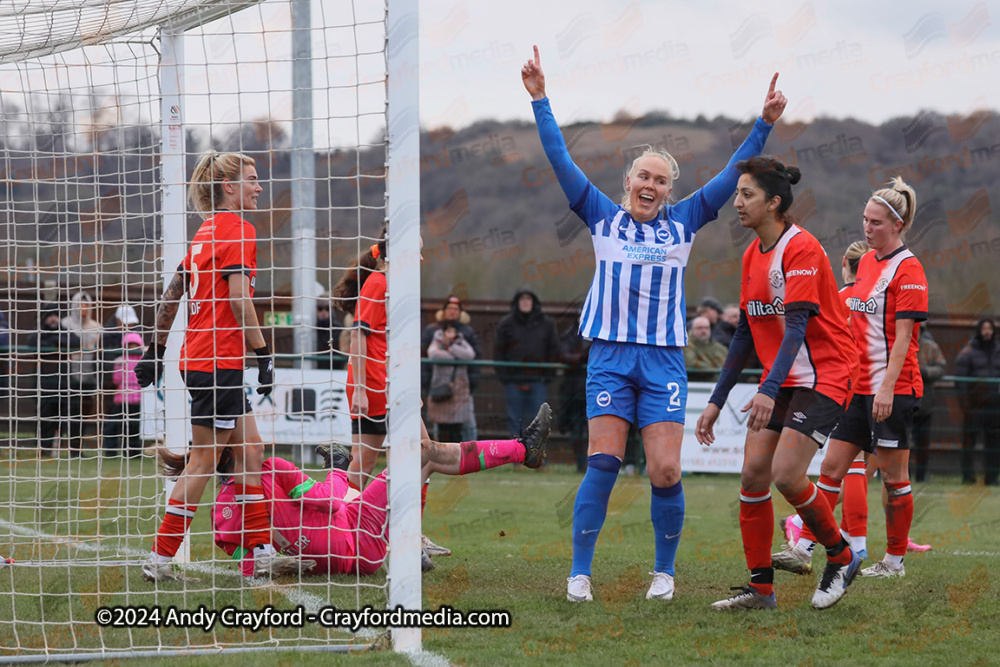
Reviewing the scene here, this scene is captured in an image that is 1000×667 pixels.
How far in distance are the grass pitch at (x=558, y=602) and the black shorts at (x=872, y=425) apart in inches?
29.9

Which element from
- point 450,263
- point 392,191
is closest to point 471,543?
point 392,191

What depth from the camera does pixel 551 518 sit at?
8.54 meters

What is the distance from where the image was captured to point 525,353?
13281 mm

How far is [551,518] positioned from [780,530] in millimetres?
1855

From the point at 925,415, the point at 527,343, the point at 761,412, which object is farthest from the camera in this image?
the point at 527,343

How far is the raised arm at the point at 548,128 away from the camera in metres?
4.80

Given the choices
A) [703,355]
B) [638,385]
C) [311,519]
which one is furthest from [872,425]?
[703,355]

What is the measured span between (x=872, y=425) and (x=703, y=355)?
7.15 meters

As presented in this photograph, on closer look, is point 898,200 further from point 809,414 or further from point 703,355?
point 703,355

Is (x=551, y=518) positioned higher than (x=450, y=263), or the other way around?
(x=450, y=263)

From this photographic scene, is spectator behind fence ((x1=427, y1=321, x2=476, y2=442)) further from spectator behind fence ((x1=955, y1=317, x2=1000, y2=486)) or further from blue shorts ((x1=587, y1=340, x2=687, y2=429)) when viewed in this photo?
blue shorts ((x1=587, y1=340, x2=687, y2=429))

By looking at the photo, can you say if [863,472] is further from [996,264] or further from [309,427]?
[996,264]

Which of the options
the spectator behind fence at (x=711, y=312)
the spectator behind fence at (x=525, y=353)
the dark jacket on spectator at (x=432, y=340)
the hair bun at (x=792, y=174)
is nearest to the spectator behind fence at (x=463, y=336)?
the dark jacket on spectator at (x=432, y=340)

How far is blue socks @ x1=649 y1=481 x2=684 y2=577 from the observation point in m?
4.94
